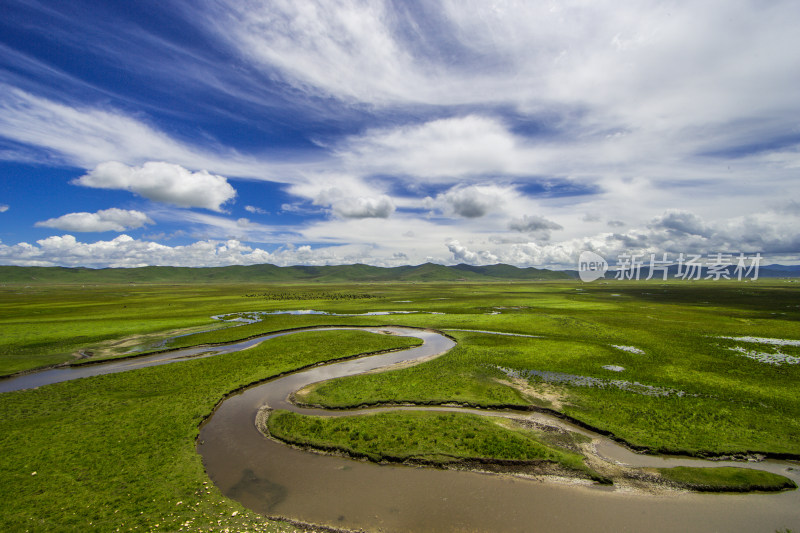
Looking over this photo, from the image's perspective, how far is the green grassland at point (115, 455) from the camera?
A: 52.7 feet

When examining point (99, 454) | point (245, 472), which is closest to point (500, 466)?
point (245, 472)

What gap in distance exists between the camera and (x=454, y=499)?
60.5ft

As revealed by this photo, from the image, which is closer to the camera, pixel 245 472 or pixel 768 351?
pixel 245 472

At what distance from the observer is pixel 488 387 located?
34.5 metres

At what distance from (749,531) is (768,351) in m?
48.1

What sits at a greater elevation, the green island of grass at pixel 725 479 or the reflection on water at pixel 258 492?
the green island of grass at pixel 725 479

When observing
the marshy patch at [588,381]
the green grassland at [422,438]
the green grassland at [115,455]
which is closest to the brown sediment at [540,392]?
the marshy patch at [588,381]

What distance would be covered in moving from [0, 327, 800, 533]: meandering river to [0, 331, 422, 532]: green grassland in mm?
2067

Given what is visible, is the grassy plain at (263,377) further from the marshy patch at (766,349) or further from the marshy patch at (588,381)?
the marshy patch at (766,349)

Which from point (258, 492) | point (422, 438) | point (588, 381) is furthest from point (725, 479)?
point (258, 492)

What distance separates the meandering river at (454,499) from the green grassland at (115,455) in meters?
2.07

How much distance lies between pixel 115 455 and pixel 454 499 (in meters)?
22.0

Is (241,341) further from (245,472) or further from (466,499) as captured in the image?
(466,499)

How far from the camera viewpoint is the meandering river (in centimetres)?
1666
